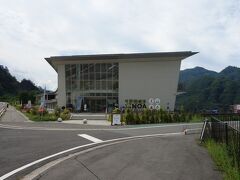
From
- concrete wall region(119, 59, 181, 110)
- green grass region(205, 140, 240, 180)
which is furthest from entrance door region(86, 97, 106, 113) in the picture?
green grass region(205, 140, 240, 180)

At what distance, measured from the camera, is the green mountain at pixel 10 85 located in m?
157

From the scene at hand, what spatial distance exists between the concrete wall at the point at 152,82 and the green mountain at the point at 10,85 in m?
111

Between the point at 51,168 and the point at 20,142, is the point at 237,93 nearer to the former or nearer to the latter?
the point at 20,142

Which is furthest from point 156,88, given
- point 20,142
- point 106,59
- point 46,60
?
point 20,142

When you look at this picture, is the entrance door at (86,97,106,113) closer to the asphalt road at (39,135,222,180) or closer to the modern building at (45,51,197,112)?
the modern building at (45,51,197,112)

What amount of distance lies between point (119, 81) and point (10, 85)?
120726 millimetres

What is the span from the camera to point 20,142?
1430 cm

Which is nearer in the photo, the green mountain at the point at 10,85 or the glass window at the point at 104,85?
the glass window at the point at 104,85

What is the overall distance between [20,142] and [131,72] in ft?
121

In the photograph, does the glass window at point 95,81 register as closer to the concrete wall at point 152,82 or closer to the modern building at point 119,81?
the modern building at point 119,81

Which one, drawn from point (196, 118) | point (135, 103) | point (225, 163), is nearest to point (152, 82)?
point (135, 103)

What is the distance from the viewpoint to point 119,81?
50531 mm

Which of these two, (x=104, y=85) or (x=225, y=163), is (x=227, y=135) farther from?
(x=104, y=85)

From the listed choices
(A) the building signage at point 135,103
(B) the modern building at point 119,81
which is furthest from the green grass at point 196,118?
(A) the building signage at point 135,103
